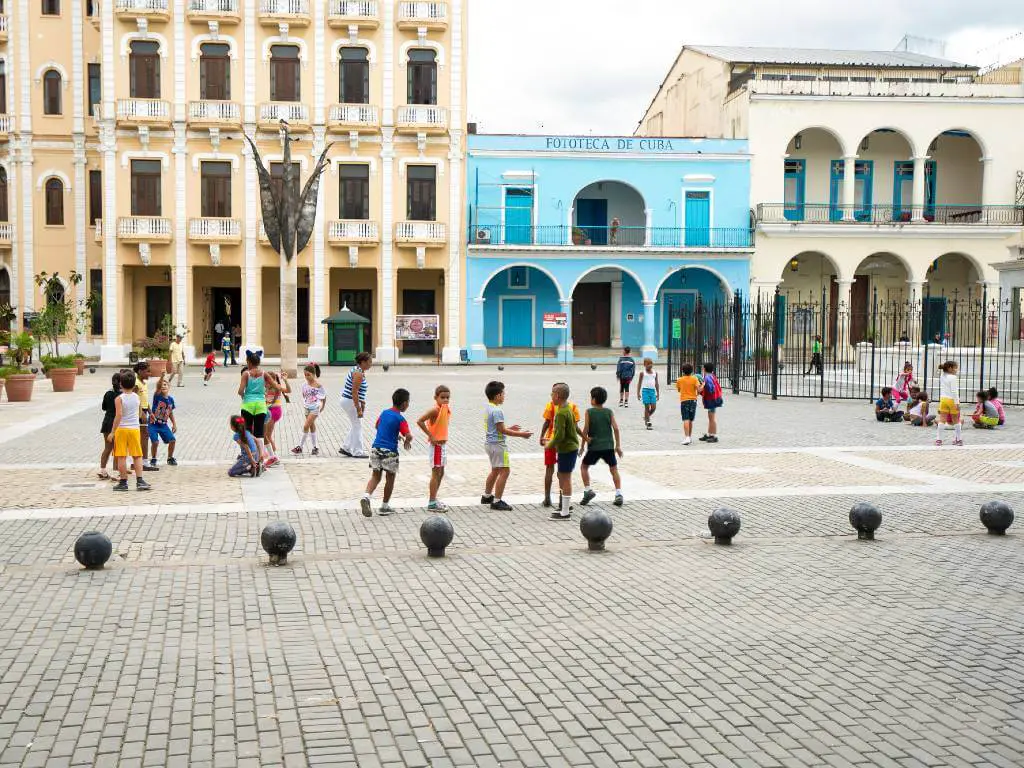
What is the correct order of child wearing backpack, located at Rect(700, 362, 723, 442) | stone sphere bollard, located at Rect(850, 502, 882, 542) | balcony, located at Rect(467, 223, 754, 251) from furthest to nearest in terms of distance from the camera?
1. balcony, located at Rect(467, 223, 754, 251)
2. child wearing backpack, located at Rect(700, 362, 723, 442)
3. stone sphere bollard, located at Rect(850, 502, 882, 542)

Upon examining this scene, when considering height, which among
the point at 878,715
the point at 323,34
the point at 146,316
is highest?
the point at 323,34

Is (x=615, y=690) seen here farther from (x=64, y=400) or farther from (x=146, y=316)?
(x=146, y=316)

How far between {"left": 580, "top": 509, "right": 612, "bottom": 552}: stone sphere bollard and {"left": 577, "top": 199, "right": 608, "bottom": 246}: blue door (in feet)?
117

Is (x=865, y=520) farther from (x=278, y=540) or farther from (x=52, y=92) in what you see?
(x=52, y=92)

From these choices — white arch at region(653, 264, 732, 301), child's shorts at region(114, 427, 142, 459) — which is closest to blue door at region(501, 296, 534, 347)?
white arch at region(653, 264, 732, 301)

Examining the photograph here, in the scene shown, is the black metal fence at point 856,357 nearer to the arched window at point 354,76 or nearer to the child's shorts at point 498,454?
the child's shorts at point 498,454

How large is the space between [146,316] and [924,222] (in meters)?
31.5

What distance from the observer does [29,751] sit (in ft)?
16.6

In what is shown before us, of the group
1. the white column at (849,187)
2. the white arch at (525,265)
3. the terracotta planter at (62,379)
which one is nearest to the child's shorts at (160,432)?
the terracotta planter at (62,379)

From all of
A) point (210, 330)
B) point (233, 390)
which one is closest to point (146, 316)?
point (210, 330)

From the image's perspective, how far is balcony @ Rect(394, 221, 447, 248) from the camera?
40.3 m

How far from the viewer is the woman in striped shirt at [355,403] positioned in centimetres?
1491

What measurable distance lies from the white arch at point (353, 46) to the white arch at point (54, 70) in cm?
1055

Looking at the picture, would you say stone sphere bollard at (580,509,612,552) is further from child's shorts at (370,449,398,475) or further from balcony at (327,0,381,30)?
balcony at (327,0,381,30)
